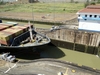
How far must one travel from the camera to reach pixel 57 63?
16922 millimetres

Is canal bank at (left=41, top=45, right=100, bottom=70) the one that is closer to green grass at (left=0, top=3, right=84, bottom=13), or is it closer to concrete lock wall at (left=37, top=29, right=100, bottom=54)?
concrete lock wall at (left=37, top=29, right=100, bottom=54)

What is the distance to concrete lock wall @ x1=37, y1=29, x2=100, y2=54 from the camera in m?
23.9

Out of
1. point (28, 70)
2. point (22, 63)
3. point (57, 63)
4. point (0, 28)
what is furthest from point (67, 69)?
point (0, 28)

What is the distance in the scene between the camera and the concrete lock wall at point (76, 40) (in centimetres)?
2392

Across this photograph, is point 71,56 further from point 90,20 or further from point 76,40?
point 90,20

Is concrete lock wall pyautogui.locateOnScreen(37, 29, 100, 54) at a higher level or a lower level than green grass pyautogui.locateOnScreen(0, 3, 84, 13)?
lower

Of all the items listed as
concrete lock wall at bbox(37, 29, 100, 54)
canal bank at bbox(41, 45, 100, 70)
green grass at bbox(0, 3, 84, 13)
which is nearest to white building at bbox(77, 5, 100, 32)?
concrete lock wall at bbox(37, 29, 100, 54)

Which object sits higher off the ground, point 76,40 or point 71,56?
point 76,40

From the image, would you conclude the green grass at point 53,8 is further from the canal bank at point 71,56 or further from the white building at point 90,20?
the canal bank at point 71,56

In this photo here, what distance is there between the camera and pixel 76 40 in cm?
2588

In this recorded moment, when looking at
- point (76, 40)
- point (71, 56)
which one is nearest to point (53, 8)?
point (76, 40)

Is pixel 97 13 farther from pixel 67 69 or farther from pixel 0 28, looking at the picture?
pixel 0 28

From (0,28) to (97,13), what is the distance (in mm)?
23212

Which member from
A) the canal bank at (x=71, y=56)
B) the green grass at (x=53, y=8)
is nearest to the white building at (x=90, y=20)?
the canal bank at (x=71, y=56)
